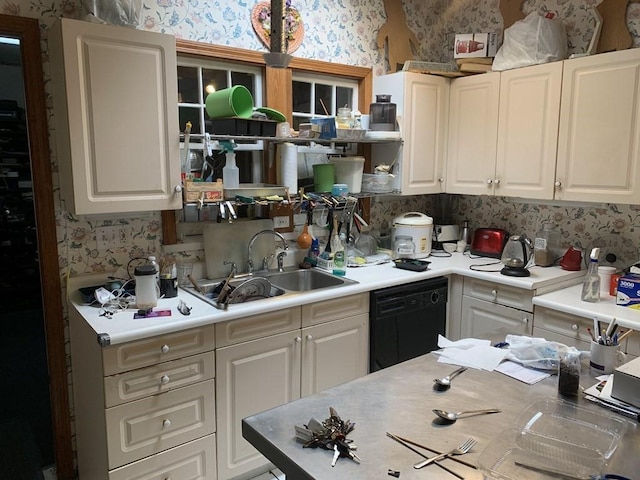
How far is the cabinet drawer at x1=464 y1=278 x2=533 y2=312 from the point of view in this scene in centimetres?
278

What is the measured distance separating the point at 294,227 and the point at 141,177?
1.17m

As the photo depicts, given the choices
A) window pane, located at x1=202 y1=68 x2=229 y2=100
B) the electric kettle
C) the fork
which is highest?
window pane, located at x1=202 y1=68 x2=229 y2=100

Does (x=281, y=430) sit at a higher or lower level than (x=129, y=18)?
lower

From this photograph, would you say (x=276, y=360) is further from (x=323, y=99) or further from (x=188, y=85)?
(x=323, y=99)

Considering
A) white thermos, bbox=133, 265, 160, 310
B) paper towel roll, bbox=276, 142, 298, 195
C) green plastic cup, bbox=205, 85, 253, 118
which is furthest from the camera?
paper towel roll, bbox=276, 142, 298, 195

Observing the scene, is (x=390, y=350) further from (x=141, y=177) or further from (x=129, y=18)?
(x=129, y=18)

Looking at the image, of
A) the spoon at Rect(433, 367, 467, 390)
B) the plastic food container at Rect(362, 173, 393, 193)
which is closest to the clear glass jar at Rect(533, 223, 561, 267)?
the plastic food container at Rect(362, 173, 393, 193)

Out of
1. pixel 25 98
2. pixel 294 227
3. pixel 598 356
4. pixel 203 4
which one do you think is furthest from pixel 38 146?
pixel 598 356

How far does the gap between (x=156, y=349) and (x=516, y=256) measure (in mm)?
2182

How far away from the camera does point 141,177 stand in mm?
2230

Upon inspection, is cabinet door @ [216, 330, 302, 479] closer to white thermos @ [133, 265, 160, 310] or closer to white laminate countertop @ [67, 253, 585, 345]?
white laminate countertop @ [67, 253, 585, 345]

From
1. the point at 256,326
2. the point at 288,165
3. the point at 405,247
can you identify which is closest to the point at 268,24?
the point at 288,165

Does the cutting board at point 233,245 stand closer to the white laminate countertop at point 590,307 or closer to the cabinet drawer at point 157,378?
the cabinet drawer at point 157,378

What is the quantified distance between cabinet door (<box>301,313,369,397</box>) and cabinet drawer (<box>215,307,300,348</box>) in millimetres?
115
